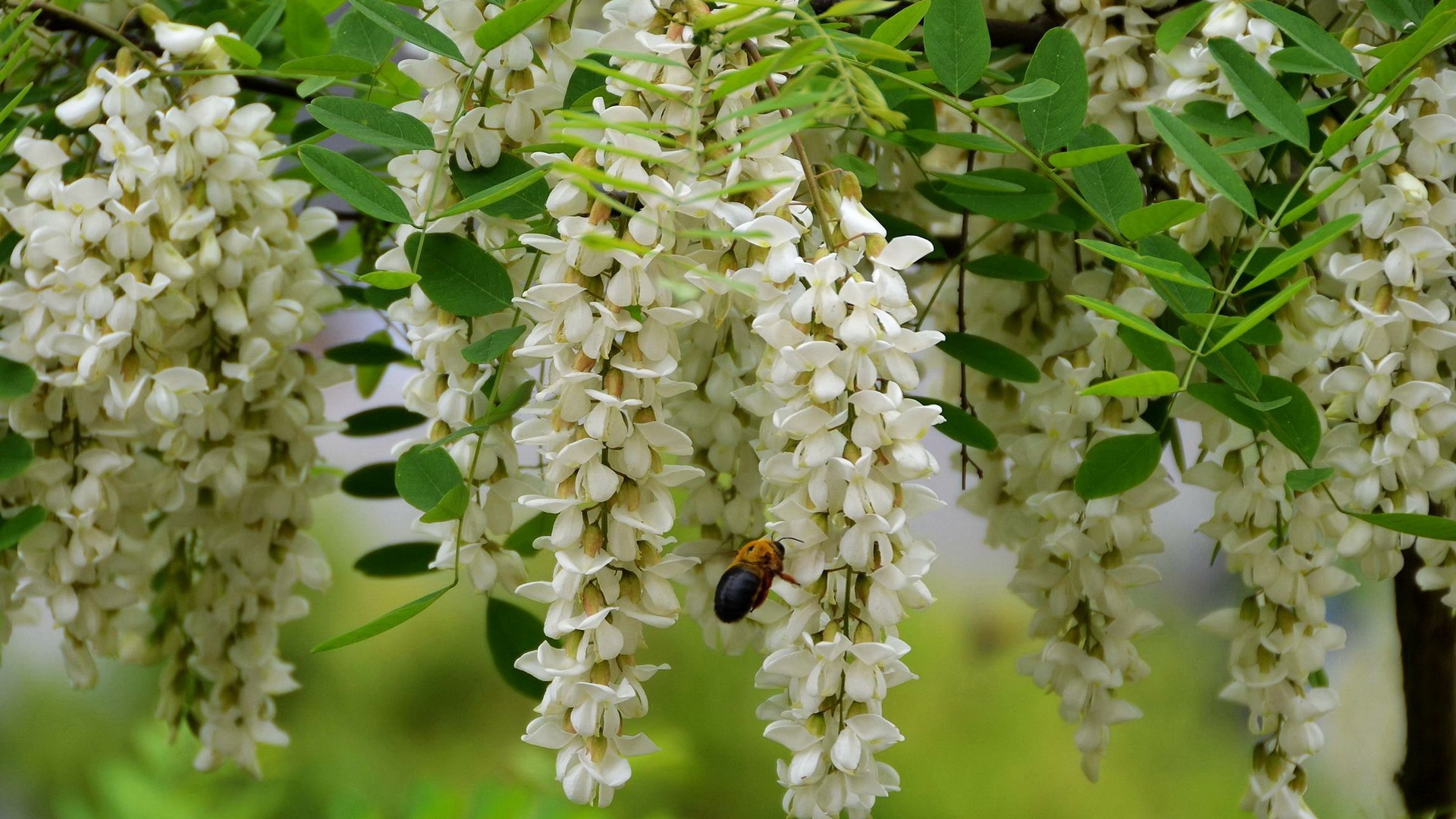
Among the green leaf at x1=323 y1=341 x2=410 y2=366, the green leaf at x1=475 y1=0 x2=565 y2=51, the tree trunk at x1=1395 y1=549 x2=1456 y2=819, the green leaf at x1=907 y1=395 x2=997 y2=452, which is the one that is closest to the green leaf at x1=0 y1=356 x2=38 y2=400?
the green leaf at x1=323 y1=341 x2=410 y2=366

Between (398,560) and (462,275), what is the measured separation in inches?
10.4

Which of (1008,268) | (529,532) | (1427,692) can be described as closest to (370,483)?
(529,532)

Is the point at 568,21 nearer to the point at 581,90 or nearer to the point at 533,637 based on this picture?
the point at 581,90

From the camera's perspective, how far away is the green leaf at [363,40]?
18.4 inches

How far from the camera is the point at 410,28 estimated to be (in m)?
0.38

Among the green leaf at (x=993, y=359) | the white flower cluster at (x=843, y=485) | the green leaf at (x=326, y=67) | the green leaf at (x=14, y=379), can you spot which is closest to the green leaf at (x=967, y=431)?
the green leaf at (x=993, y=359)

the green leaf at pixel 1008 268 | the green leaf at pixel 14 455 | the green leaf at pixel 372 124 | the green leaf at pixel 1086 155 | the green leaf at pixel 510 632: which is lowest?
the green leaf at pixel 510 632

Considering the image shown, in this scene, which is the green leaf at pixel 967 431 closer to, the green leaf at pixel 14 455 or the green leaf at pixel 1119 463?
the green leaf at pixel 1119 463

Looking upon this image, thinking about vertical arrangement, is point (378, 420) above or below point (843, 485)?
below

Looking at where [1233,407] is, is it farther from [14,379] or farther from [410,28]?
[14,379]

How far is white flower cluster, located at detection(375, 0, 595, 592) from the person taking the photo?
0.39 metres

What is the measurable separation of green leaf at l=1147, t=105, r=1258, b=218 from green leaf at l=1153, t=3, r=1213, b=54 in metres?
0.06

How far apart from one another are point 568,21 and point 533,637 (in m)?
A: 0.28

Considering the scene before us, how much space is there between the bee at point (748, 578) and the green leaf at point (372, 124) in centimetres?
18
